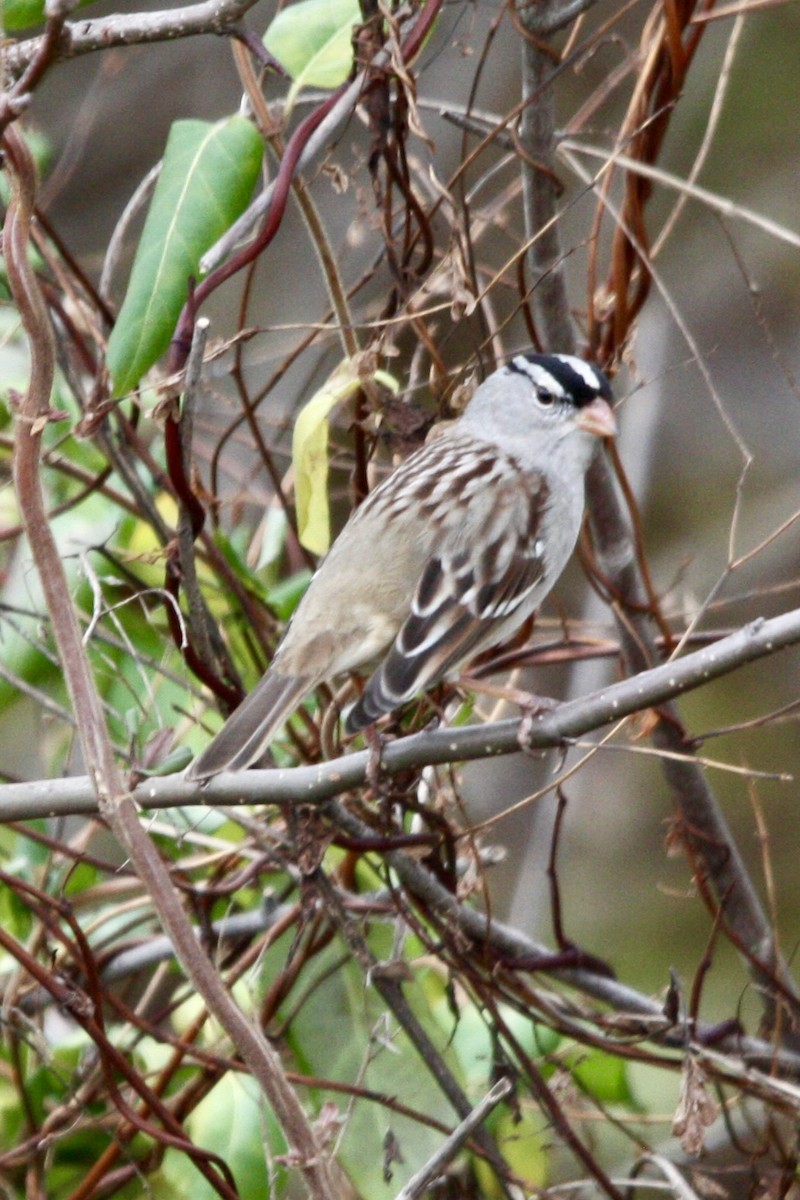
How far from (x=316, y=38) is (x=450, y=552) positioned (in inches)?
31.2

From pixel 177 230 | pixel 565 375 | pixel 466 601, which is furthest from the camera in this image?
pixel 565 375

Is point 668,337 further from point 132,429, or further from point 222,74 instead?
point 132,429

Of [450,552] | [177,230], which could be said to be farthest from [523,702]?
[177,230]

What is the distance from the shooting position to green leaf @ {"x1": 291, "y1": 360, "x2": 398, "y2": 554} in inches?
84.2

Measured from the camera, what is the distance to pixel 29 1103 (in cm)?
238

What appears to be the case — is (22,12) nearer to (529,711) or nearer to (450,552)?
(450,552)

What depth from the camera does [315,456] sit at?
215 cm

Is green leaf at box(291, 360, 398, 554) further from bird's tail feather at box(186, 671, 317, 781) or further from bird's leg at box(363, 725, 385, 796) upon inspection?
bird's leg at box(363, 725, 385, 796)

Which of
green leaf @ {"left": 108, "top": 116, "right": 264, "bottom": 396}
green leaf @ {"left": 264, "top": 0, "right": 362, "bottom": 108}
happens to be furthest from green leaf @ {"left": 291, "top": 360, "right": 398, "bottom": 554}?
green leaf @ {"left": 264, "top": 0, "right": 362, "bottom": 108}

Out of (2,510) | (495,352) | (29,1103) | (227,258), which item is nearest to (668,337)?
(495,352)

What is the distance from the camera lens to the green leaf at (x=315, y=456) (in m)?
2.14

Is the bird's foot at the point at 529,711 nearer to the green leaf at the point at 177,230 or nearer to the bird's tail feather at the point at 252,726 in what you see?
the bird's tail feather at the point at 252,726

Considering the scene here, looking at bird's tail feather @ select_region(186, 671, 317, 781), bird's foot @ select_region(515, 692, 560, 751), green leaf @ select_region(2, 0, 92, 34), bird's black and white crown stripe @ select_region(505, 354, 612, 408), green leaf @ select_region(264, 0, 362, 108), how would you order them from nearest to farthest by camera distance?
1. bird's foot @ select_region(515, 692, 560, 751)
2. bird's tail feather @ select_region(186, 671, 317, 781)
3. green leaf @ select_region(2, 0, 92, 34)
4. green leaf @ select_region(264, 0, 362, 108)
5. bird's black and white crown stripe @ select_region(505, 354, 612, 408)

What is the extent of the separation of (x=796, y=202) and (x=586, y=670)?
6.92 ft
